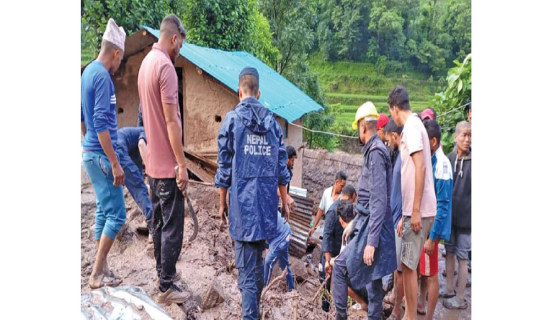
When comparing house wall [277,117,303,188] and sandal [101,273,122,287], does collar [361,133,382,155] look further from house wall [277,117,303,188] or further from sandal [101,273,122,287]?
sandal [101,273,122,287]

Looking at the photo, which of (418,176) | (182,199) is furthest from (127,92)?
(418,176)

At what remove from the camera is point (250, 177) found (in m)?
3.00

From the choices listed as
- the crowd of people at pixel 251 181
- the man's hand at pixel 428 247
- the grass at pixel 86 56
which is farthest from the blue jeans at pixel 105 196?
the man's hand at pixel 428 247

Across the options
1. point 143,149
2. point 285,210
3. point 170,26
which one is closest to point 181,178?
point 143,149

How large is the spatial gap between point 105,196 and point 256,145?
3.40ft

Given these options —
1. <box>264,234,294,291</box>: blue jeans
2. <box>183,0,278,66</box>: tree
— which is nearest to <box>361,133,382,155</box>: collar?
<box>264,234,294,291</box>: blue jeans

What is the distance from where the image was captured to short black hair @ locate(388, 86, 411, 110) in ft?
10.7

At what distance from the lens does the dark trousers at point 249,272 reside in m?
3.04

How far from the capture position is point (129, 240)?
344cm

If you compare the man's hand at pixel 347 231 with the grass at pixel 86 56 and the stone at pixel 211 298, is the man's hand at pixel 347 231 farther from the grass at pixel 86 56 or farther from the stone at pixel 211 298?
the grass at pixel 86 56
